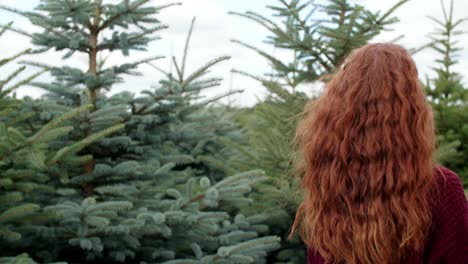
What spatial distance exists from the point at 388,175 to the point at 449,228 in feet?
1.00

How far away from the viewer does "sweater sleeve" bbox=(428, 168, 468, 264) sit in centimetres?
254

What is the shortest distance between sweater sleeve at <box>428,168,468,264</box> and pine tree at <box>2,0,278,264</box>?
208 centimetres

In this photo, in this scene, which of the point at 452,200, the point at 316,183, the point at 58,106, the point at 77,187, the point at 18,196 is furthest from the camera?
the point at 77,187

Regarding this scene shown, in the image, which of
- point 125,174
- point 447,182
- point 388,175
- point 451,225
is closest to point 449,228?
point 451,225

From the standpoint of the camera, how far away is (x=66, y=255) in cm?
483

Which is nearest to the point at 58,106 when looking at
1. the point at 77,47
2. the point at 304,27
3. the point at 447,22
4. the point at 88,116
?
the point at 88,116

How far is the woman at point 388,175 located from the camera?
8.35ft

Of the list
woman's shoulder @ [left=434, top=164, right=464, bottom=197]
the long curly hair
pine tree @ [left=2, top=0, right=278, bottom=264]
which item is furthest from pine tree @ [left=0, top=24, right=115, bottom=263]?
woman's shoulder @ [left=434, top=164, right=464, bottom=197]

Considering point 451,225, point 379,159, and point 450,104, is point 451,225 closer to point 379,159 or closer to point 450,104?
point 379,159

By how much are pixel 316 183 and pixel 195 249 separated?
7.08 ft

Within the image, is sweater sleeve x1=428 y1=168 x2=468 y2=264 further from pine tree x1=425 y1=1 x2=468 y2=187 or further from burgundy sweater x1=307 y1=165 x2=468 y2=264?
pine tree x1=425 y1=1 x2=468 y2=187

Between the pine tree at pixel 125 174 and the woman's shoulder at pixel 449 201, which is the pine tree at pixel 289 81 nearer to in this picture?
the pine tree at pixel 125 174

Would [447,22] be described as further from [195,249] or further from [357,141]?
[357,141]

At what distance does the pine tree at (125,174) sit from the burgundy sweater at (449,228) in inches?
81.1
